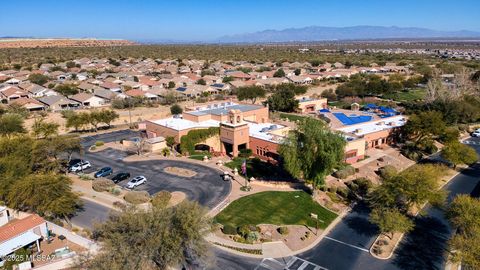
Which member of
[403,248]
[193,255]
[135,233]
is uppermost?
[135,233]

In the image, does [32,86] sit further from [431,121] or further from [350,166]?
[431,121]

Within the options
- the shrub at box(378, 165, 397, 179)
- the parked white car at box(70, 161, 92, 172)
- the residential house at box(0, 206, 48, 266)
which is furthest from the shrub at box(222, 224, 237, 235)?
the parked white car at box(70, 161, 92, 172)

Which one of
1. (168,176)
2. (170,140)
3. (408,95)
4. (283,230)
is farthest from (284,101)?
(283,230)

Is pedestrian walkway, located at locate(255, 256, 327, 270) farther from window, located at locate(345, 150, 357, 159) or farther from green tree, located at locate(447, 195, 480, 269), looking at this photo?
window, located at locate(345, 150, 357, 159)

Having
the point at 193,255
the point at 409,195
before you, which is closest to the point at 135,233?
the point at 193,255

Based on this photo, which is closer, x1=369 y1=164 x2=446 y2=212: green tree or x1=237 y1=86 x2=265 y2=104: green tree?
x1=369 y1=164 x2=446 y2=212: green tree
